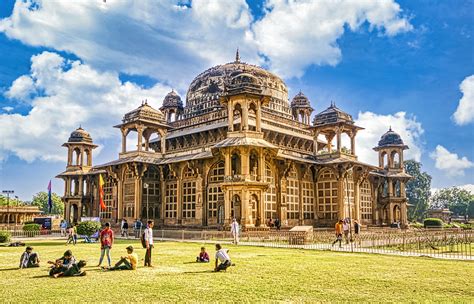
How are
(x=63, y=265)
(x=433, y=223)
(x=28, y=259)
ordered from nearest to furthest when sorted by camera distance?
(x=63, y=265)
(x=28, y=259)
(x=433, y=223)

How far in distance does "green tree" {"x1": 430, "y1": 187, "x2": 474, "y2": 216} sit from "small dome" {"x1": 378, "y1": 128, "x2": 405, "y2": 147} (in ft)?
180

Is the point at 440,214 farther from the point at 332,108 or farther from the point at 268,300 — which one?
the point at 268,300

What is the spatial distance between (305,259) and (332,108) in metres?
27.9

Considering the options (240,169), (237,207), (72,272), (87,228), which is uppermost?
(240,169)

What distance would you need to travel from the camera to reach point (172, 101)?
174ft

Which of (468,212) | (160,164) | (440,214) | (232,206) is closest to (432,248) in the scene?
(232,206)

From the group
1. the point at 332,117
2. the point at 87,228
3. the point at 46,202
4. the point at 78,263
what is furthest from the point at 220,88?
the point at 46,202

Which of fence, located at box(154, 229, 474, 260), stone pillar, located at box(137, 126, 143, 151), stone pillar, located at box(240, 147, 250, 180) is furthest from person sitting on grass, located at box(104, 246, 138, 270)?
stone pillar, located at box(137, 126, 143, 151)

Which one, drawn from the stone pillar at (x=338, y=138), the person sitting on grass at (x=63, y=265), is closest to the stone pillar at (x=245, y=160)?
the stone pillar at (x=338, y=138)

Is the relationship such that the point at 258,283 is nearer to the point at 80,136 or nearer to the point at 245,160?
the point at 245,160

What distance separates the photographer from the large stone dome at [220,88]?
4800 centimetres

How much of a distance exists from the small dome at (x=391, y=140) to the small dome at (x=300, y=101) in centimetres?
948

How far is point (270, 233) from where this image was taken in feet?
93.4

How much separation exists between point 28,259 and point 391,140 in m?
44.4
